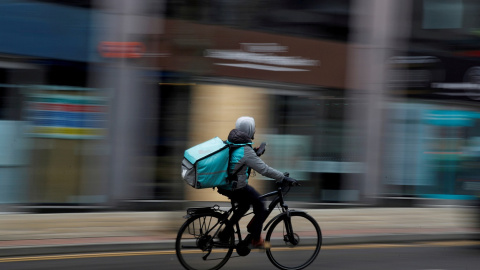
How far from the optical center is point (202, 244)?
6.82 m

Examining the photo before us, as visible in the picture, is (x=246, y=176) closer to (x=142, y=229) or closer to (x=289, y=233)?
(x=289, y=233)

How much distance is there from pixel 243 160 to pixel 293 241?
1160 mm

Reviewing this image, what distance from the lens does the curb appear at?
793 centimetres

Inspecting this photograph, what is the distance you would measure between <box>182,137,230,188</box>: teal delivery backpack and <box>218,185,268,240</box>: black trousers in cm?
25

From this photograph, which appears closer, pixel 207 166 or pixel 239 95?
Answer: pixel 207 166

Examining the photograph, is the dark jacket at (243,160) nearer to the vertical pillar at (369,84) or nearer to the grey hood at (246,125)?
the grey hood at (246,125)

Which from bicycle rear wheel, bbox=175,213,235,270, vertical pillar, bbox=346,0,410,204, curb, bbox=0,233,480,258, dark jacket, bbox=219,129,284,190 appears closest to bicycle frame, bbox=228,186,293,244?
bicycle rear wheel, bbox=175,213,235,270

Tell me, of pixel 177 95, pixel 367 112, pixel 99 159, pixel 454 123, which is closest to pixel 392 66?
pixel 367 112

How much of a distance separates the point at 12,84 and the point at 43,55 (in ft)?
2.45

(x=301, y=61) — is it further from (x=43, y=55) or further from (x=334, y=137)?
(x=43, y=55)

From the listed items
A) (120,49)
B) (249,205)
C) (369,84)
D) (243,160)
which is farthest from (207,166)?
(369,84)

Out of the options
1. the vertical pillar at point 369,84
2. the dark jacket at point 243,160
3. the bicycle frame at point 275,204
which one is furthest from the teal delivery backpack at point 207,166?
the vertical pillar at point 369,84

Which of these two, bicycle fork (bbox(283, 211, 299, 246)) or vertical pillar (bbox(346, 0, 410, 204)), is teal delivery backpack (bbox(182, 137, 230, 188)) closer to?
bicycle fork (bbox(283, 211, 299, 246))

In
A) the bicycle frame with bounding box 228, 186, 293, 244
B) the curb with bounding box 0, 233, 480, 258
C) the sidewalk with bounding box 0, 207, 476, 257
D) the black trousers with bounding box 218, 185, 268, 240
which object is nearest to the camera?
the black trousers with bounding box 218, 185, 268, 240
